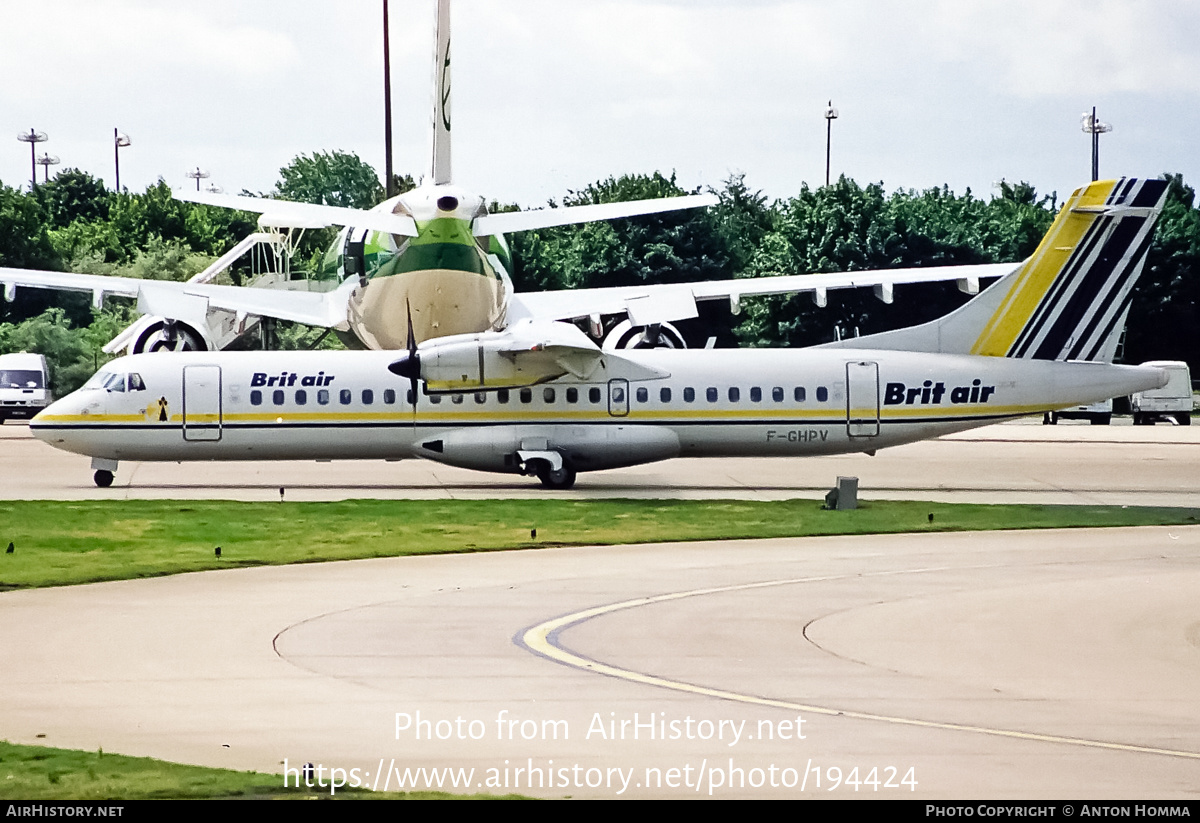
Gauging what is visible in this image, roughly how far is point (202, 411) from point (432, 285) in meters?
6.15

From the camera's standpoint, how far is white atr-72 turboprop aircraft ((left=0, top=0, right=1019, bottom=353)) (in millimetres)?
36344

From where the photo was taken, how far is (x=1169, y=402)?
5941 centimetres

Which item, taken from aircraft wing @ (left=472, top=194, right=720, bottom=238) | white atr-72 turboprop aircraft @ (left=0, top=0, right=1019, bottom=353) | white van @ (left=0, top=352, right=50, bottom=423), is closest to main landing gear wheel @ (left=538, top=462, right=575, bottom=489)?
white atr-72 turboprop aircraft @ (left=0, top=0, right=1019, bottom=353)

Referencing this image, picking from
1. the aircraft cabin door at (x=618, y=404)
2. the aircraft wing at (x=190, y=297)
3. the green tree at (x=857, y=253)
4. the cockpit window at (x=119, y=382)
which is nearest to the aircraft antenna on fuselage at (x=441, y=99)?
the aircraft wing at (x=190, y=297)

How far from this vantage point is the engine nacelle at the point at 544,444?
33.2 m

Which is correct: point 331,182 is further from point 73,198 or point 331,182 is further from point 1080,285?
point 1080,285

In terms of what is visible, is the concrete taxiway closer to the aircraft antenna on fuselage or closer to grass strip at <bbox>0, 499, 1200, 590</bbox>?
grass strip at <bbox>0, 499, 1200, 590</bbox>

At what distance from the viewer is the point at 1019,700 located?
13.2 metres

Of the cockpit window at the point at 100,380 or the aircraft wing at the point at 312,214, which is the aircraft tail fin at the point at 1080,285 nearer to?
the aircraft wing at the point at 312,214

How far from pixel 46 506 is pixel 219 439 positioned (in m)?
5.43

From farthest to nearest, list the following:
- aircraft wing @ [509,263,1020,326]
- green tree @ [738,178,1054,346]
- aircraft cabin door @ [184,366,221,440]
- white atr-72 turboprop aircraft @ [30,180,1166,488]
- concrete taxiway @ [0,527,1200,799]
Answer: green tree @ [738,178,1054,346] < aircraft wing @ [509,263,1020,326] < aircraft cabin door @ [184,366,221,440] < white atr-72 turboprop aircraft @ [30,180,1166,488] < concrete taxiway @ [0,527,1200,799]

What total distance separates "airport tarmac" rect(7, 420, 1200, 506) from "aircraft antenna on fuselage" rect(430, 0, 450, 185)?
6.94 meters

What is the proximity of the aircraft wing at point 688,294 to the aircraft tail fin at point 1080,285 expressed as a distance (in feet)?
22.6

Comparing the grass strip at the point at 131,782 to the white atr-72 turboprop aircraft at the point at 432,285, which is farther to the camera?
the white atr-72 turboprop aircraft at the point at 432,285
